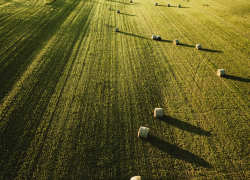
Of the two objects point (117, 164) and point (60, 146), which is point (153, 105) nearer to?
point (117, 164)

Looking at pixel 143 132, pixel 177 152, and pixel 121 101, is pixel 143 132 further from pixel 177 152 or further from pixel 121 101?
pixel 121 101

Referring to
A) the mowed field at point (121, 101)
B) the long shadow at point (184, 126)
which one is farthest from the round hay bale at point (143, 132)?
the long shadow at point (184, 126)

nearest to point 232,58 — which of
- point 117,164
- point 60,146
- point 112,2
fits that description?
point 117,164

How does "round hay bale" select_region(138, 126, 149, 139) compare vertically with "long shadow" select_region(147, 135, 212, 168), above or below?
above

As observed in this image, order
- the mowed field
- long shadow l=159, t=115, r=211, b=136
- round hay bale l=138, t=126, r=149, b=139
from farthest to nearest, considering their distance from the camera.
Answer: long shadow l=159, t=115, r=211, b=136
round hay bale l=138, t=126, r=149, b=139
the mowed field

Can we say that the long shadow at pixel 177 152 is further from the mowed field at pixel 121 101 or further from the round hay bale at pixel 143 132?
the round hay bale at pixel 143 132

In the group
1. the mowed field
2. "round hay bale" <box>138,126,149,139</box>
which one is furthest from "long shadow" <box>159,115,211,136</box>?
"round hay bale" <box>138,126,149,139</box>

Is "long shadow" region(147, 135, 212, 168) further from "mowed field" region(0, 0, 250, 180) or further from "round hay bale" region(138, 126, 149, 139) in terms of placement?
"round hay bale" region(138, 126, 149, 139)
